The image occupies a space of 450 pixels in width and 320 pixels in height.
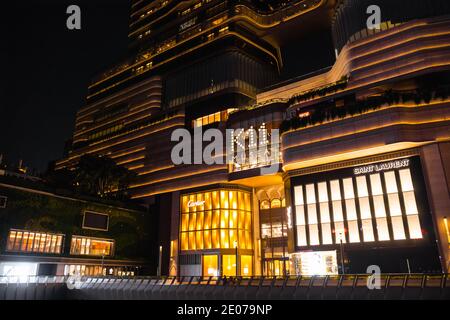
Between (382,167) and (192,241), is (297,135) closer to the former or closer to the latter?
(382,167)

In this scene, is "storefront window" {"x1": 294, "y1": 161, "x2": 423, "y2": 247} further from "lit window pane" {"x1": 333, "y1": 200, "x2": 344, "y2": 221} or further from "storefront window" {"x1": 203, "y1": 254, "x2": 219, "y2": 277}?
"storefront window" {"x1": 203, "y1": 254, "x2": 219, "y2": 277}

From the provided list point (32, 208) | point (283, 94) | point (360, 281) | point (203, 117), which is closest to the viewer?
A: point (360, 281)

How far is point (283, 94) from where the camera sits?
222ft

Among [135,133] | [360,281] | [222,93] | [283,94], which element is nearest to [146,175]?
[135,133]

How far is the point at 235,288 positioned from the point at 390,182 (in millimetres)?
24350

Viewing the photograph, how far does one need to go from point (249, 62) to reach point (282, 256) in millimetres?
43431

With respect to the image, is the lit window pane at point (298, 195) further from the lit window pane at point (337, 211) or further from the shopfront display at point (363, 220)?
the lit window pane at point (337, 211)

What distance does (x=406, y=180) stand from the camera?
4256 cm

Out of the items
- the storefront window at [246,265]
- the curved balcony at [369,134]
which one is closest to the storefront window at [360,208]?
the curved balcony at [369,134]

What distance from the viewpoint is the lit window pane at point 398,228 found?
41438 millimetres

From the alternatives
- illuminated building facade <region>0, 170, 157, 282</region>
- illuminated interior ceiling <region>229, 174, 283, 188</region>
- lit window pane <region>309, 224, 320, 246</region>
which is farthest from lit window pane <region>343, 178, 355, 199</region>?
illuminated building facade <region>0, 170, 157, 282</region>

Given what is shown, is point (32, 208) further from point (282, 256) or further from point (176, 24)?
point (176, 24)

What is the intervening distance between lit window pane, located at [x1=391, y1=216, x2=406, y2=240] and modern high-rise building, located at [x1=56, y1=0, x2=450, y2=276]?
12cm

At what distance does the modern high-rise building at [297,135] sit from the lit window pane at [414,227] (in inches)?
6.0
